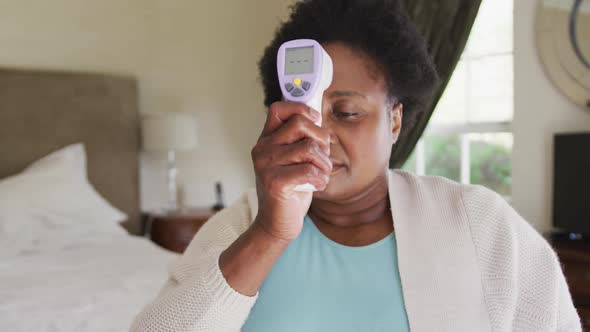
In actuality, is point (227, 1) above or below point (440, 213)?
above

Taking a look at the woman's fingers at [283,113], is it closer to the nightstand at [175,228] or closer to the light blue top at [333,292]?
the light blue top at [333,292]

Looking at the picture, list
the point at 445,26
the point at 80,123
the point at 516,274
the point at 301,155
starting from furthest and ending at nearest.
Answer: the point at 80,123 < the point at 445,26 < the point at 516,274 < the point at 301,155

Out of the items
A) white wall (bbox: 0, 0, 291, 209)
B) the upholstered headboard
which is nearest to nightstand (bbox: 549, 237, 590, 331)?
white wall (bbox: 0, 0, 291, 209)

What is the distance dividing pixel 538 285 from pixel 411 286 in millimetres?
210

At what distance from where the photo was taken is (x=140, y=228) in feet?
11.0

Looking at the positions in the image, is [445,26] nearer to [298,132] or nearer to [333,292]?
[333,292]

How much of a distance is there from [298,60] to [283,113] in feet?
0.29

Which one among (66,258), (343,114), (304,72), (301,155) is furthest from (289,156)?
(66,258)

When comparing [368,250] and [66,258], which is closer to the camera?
[368,250]

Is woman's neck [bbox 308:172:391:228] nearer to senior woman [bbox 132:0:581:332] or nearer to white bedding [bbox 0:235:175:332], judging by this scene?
senior woman [bbox 132:0:581:332]

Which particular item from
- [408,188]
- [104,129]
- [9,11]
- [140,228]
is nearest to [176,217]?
[140,228]

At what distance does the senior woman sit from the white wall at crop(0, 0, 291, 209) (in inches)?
90.0

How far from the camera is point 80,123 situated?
3.08 metres

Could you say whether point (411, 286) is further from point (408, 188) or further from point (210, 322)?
point (210, 322)
